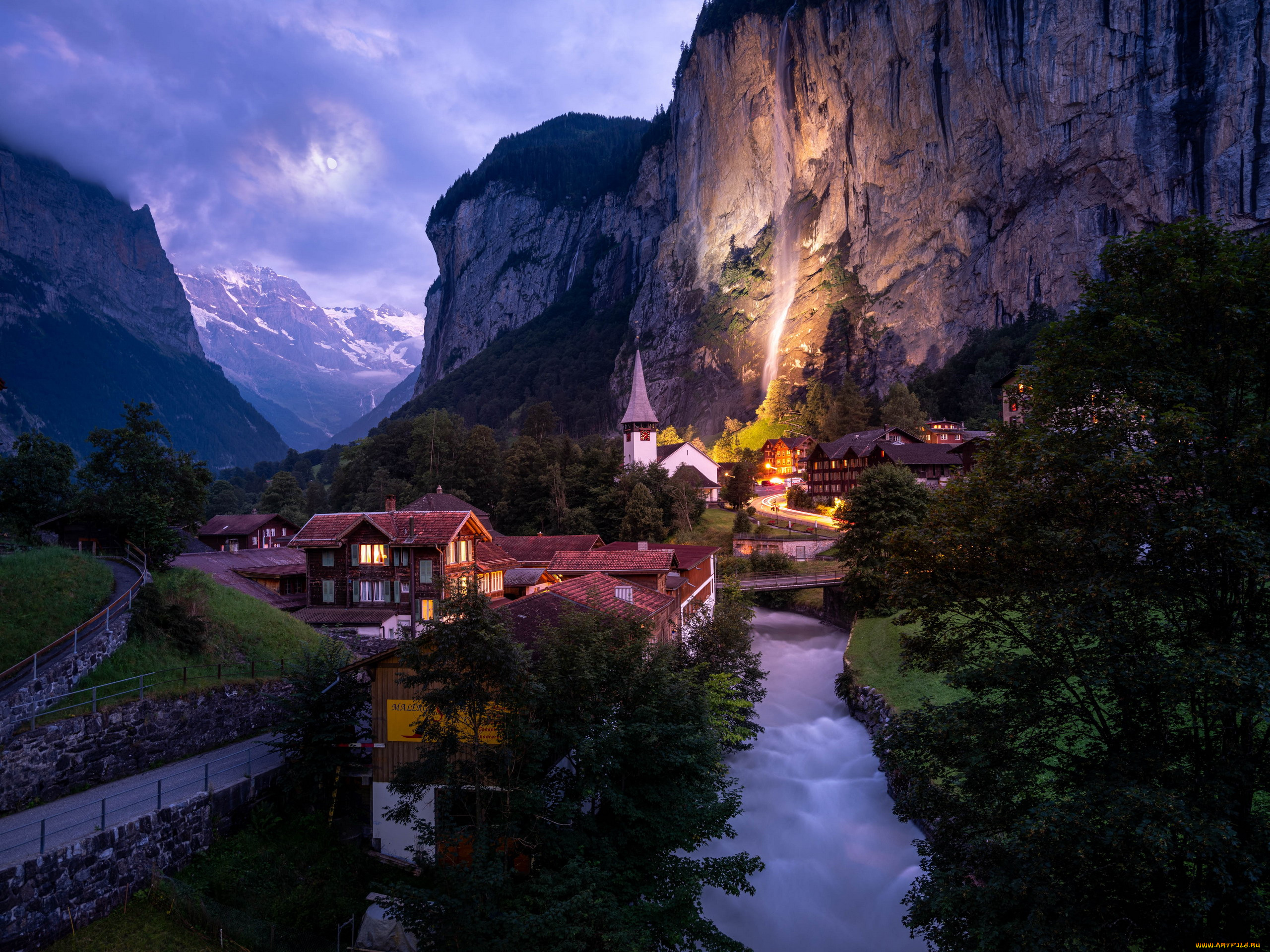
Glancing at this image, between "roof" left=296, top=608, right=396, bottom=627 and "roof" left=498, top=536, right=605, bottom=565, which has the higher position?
"roof" left=498, top=536, right=605, bottom=565

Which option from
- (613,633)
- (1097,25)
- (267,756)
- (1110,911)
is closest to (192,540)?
(267,756)

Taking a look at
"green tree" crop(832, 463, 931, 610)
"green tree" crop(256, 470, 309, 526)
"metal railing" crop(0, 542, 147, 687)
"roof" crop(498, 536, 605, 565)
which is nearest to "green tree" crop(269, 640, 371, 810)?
"metal railing" crop(0, 542, 147, 687)

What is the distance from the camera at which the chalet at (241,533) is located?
5494cm

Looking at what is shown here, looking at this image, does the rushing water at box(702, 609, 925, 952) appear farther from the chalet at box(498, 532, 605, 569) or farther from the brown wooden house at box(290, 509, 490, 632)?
the brown wooden house at box(290, 509, 490, 632)

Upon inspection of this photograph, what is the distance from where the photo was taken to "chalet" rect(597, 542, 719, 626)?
33.4 meters

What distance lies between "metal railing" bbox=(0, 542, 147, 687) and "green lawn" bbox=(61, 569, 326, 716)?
2.99 ft

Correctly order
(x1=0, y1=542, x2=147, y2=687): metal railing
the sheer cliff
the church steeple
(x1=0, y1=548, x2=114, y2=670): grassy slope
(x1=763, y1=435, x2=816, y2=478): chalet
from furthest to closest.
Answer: the sheer cliff, (x1=763, y1=435, x2=816, y2=478): chalet, the church steeple, (x1=0, y1=548, x2=114, y2=670): grassy slope, (x1=0, y1=542, x2=147, y2=687): metal railing

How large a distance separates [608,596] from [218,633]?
46.3ft

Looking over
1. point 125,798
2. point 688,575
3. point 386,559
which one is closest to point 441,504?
point 386,559

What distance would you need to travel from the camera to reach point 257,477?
14562cm

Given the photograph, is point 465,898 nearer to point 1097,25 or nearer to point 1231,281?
point 1231,281

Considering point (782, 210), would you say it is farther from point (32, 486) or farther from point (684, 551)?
point (32, 486)

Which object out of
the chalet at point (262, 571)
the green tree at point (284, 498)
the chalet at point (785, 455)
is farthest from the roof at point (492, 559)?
the chalet at point (785, 455)

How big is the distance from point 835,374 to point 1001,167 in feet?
118
